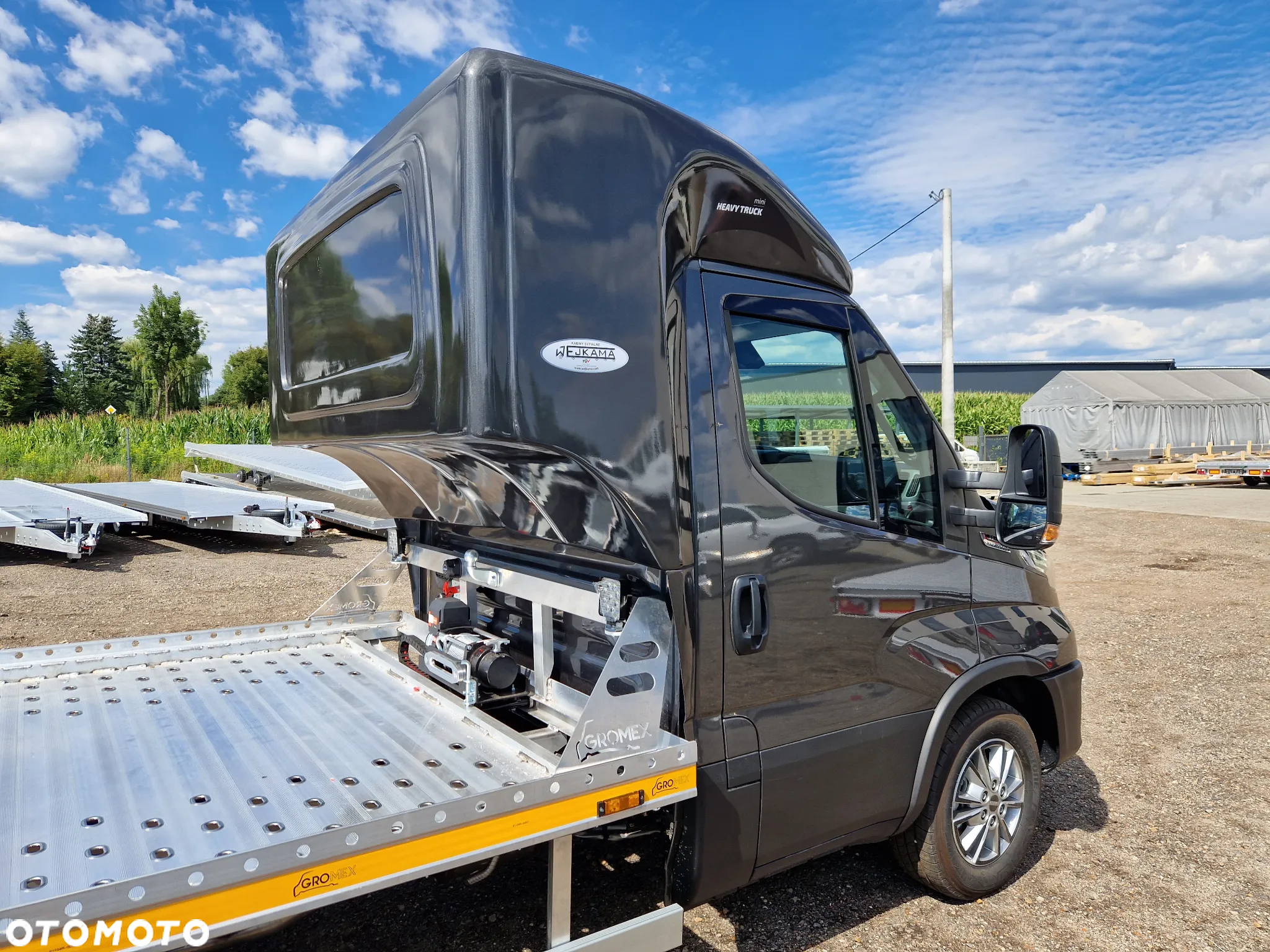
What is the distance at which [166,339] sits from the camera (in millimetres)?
39281

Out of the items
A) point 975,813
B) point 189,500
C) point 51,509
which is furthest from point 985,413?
point 975,813

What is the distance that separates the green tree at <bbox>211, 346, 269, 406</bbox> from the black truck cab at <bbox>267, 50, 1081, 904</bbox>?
5698cm

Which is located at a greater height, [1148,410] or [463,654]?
[1148,410]

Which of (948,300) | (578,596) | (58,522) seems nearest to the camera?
(578,596)

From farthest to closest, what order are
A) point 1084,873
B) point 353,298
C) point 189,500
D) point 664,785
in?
point 189,500 < point 1084,873 < point 353,298 < point 664,785

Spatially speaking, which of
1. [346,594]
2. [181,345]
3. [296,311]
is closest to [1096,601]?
[346,594]

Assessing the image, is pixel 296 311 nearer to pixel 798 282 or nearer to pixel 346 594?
pixel 346 594

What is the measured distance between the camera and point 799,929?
3.24 meters

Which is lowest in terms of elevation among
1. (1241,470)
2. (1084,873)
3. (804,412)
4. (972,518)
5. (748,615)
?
(1084,873)

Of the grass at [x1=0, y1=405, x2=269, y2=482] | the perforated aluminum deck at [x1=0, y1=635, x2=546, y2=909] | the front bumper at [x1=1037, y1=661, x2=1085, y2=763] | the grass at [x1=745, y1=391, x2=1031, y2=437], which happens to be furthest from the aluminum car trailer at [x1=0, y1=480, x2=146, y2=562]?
the grass at [x1=745, y1=391, x2=1031, y2=437]

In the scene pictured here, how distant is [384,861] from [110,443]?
25288 millimetres

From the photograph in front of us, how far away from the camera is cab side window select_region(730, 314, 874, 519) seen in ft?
8.94

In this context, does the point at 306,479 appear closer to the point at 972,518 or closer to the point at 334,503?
the point at 334,503

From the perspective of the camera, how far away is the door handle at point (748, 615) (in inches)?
99.8
